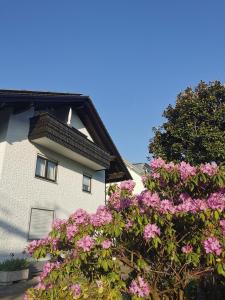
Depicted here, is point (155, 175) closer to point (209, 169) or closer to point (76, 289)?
point (209, 169)

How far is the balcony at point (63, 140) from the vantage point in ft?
44.2

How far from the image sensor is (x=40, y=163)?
14.4 metres

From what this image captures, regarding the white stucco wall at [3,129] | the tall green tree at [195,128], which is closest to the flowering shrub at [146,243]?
the white stucco wall at [3,129]

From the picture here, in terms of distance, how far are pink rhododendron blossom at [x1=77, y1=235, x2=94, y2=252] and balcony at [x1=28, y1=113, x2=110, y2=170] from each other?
31.3 ft

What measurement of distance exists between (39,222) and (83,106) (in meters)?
7.58

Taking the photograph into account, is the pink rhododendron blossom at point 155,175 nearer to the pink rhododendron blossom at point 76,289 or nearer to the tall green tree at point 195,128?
the pink rhododendron blossom at point 76,289

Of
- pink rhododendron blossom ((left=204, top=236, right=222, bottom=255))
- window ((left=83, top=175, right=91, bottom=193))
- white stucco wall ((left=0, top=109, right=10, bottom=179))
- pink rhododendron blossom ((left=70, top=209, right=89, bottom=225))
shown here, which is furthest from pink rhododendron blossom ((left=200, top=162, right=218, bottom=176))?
window ((left=83, top=175, right=91, bottom=193))

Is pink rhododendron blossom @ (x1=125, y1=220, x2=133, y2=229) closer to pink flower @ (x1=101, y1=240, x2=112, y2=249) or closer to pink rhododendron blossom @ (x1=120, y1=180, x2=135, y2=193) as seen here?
pink flower @ (x1=101, y1=240, x2=112, y2=249)

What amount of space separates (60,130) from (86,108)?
4.62m

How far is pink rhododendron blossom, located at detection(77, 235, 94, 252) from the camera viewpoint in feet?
13.8

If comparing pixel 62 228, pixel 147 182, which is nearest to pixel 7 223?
pixel 62 228

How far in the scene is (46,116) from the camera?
13.4 meters

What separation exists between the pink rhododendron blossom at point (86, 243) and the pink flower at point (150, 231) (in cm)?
78

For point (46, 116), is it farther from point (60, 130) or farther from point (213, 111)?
point (213, 111)
